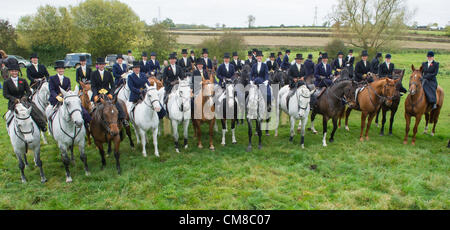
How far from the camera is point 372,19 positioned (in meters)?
28.4

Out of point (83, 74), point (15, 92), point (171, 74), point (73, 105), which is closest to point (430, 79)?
point (171, 74)

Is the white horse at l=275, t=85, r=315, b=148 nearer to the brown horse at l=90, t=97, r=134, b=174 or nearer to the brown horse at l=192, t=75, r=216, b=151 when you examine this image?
the brown horse at l=192, t=75, r=216, b=151

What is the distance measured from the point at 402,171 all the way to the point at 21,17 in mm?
51523

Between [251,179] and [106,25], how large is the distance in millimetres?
40466

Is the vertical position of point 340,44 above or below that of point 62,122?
above

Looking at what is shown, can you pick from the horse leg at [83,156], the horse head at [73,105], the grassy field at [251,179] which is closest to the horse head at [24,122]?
the horse head at [73,105]

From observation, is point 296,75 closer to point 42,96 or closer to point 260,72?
point 260,72

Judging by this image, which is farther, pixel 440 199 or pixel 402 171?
pixel 402 171

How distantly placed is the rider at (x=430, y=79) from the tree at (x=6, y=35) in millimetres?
41071

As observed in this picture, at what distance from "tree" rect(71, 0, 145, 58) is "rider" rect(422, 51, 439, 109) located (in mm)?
36117

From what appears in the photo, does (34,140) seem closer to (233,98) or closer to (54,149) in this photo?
(54,149)

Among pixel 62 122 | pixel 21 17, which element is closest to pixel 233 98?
pixel 62 122

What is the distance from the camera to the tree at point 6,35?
1251 inches

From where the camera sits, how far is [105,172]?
6727 millimetres
